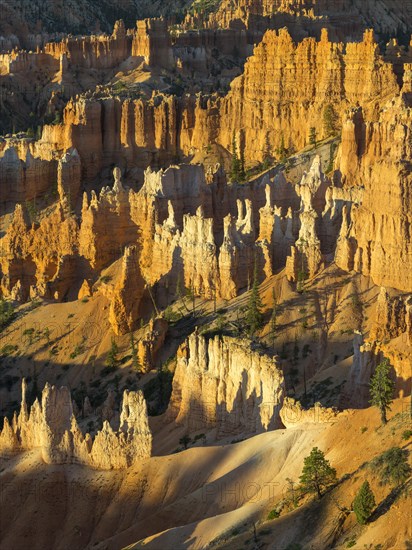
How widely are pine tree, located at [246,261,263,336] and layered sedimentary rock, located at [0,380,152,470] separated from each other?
12373 millimetres

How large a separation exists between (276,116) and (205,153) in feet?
18.3

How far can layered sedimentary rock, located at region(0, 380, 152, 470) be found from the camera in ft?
205

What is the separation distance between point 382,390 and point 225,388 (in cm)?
1128

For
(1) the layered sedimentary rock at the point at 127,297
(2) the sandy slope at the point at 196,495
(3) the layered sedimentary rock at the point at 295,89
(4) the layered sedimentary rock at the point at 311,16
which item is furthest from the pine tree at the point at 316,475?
(4) the layered sedimentary rock at the point at 311,16

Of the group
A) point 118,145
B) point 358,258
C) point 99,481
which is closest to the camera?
point 99,481

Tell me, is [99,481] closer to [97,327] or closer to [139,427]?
[139,427]

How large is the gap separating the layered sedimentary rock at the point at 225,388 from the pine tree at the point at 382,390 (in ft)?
16.9

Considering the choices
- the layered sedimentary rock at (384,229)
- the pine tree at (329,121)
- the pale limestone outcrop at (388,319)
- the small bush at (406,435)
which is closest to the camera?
the small bush at (406,435)

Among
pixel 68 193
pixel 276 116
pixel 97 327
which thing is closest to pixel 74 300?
pixel 97 327

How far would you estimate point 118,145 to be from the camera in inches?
4532

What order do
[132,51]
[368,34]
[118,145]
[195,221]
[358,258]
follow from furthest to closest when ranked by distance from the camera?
[132,51] < [118,145] < [368,34] < [195,221] < [358,258]

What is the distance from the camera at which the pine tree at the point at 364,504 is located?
157 feet

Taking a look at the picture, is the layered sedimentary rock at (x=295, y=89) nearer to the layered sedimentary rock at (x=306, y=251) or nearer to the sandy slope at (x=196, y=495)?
the layered sedimentary rock at (x=306, y=251)

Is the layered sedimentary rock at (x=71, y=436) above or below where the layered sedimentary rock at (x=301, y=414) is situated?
below
